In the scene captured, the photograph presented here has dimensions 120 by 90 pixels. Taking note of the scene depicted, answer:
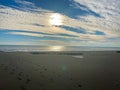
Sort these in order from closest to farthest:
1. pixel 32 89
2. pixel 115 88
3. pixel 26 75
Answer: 1. pixel 32 89
2. pixel 115 88
3. pixel 26 75

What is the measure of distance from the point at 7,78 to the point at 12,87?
8.46 ft

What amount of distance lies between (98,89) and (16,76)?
733cm

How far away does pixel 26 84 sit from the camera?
14.1 meters

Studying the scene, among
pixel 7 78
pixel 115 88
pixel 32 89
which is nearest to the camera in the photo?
pixel 32 89

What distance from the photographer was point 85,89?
1366cm

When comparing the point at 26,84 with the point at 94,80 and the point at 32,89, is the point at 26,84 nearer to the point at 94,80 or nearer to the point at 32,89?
the point at 32,89

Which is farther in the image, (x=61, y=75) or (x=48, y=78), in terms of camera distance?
(x=61, y=75)

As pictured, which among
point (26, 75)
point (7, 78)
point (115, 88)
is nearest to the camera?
point (115, 88)

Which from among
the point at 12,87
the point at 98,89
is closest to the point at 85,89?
the point at 98,89

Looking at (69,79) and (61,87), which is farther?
(69,79)

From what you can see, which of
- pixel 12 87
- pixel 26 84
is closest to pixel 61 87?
pixel 26 84

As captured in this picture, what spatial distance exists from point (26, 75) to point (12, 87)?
3.78 m

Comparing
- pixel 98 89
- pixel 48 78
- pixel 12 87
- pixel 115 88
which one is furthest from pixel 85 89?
pixel 12 87

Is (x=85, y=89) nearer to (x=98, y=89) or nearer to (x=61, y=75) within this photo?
(x=98, y=89)
